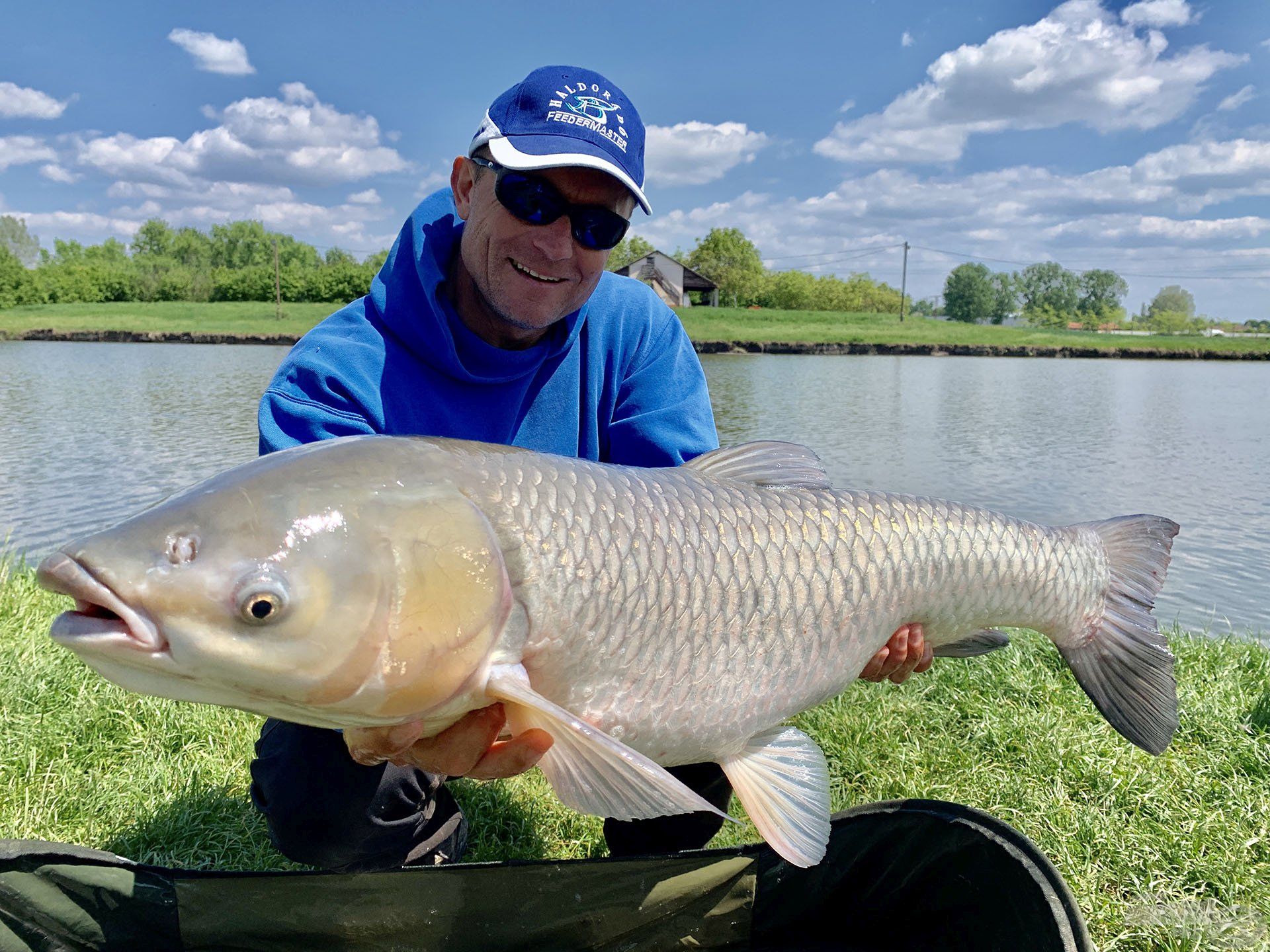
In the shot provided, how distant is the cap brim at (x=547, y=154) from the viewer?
172 centimetres

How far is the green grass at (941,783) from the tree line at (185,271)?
41.8 meters

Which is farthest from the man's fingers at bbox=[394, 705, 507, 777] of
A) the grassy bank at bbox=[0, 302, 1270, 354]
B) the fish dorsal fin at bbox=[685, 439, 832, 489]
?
the grassy bank at bbox=[0, 302, 1270, 354]

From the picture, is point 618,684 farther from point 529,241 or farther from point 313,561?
point 529,241

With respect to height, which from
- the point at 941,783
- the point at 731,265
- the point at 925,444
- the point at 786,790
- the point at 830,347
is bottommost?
the point at 941,783

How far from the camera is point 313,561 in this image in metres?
1.00

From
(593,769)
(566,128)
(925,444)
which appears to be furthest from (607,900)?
A: (925,444)

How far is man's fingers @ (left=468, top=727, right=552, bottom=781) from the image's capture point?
48.9 inches

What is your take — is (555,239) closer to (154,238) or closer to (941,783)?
(941,783)

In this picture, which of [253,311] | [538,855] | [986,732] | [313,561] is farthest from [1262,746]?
[253,311]

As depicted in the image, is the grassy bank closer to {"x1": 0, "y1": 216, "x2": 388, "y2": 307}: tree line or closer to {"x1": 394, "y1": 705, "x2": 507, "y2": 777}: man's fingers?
{"x1": 0, "y1": 216, "x2": 388, "y2": 307}: tree line

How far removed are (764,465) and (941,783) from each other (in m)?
1.18

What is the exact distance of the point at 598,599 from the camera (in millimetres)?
1234

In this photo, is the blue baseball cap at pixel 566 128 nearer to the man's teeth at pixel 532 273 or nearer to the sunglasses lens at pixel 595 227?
the sunglasses lens at pixel 595 227

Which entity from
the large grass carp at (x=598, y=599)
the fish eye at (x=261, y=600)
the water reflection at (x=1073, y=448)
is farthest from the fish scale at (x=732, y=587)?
the water reflection at (x=1073, y=448)
